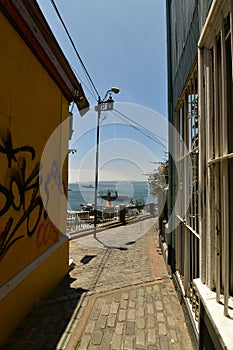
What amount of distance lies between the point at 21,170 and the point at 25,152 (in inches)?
11.0

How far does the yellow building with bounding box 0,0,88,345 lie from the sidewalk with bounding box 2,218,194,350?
0.99 ft

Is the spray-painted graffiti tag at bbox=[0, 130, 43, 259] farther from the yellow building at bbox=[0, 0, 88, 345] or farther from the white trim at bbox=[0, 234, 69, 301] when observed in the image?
the white trim at bbox=[0, 234, 69, 301]

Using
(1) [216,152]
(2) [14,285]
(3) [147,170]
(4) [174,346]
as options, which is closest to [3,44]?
(1) [216,152]

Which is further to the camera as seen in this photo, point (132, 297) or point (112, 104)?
point (112, 104)

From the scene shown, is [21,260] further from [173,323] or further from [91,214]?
[91,214]

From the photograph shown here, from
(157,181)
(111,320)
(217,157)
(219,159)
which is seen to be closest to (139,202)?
(157,181)

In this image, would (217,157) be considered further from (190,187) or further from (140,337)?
(140,337)

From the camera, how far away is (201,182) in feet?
7.39

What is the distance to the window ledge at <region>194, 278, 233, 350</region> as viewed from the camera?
1347mm

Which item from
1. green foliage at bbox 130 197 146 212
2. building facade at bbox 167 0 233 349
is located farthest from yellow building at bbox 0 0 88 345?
green foliage at bbox 130 197 146 212

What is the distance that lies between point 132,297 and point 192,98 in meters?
3.16

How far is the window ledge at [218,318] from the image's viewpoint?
4.42 feet

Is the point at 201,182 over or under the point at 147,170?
under

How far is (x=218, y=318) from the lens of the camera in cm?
154
